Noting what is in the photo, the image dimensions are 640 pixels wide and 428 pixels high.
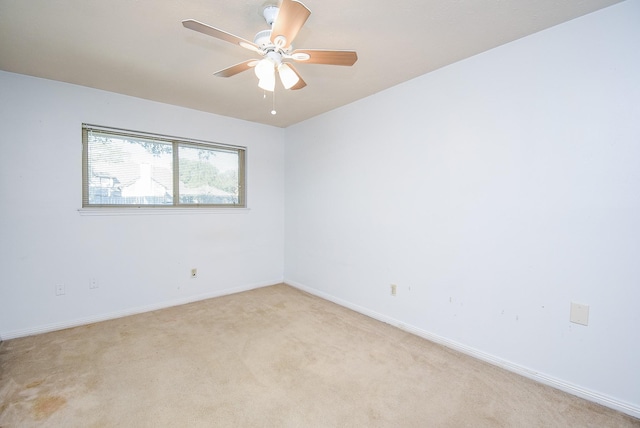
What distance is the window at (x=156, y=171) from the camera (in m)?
2.97

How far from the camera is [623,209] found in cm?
167

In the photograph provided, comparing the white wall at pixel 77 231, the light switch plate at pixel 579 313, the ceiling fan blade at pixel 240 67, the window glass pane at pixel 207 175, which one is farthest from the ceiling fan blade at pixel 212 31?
the light switch plate at pixel 579 313

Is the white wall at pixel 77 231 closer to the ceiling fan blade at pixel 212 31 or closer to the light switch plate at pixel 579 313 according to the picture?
the ceiling fan blade at pixel 212 31

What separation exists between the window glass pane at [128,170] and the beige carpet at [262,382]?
4.50 ft

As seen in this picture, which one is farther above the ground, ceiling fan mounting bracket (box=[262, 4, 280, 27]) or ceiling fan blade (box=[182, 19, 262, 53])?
ceiling fan mounting bracket (box=[262, 4, 280, 27])

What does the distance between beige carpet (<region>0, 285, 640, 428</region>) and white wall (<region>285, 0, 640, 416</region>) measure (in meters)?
0.31

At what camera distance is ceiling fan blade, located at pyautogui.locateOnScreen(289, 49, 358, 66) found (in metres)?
1.58

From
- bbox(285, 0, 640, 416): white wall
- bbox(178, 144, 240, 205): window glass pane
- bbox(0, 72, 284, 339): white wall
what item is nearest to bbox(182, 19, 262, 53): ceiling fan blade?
bbox(285, 0, 640, 416): white wall

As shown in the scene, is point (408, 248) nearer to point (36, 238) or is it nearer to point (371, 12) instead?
point (371, 12)

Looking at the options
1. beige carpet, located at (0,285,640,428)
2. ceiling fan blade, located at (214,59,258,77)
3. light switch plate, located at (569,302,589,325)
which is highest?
ceiling fan blade, located at (214,59,258,77)

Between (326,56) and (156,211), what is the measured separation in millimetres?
2714

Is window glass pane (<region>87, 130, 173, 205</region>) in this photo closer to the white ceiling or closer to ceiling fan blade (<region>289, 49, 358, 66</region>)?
the white ceiling

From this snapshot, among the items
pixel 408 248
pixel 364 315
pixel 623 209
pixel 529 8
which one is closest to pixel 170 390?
pixel 364 315

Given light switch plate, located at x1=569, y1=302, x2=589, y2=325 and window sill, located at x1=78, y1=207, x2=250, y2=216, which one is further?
window sill, located at x1=78, y1=207, x2=250, y2=216
